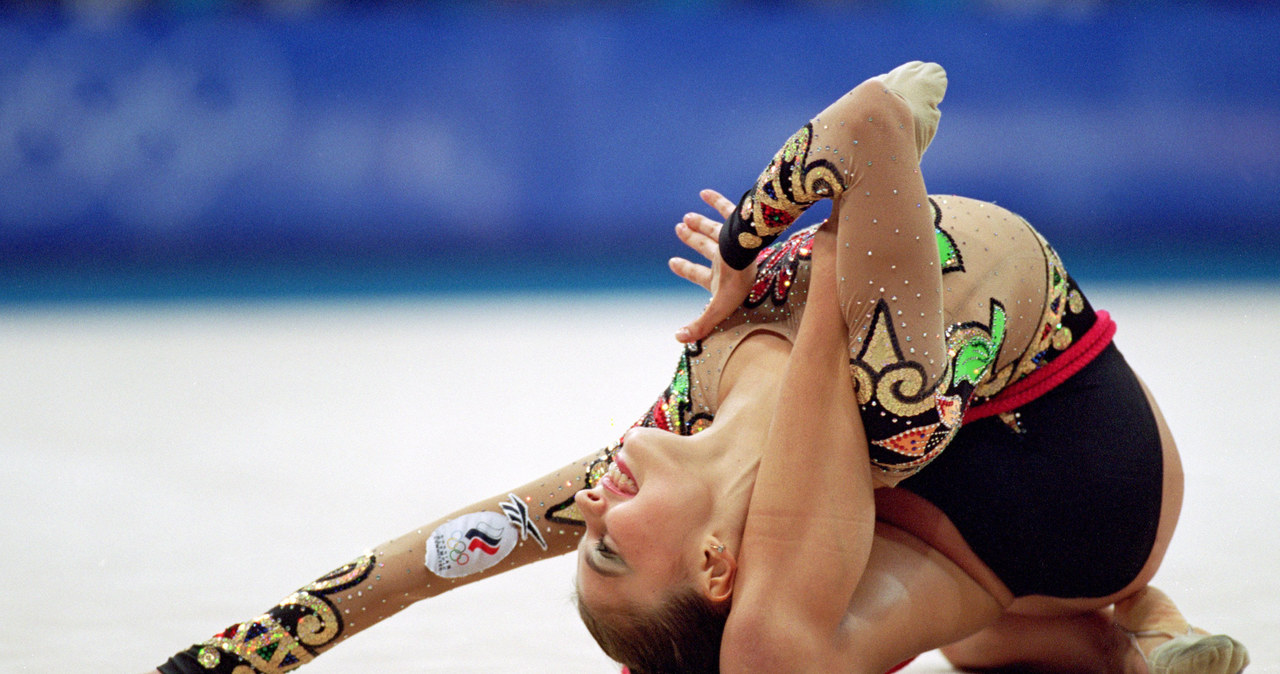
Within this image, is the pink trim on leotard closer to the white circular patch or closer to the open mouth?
the open mouth

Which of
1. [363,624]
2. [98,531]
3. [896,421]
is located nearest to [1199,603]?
[896,421]

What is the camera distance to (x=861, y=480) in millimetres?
1419

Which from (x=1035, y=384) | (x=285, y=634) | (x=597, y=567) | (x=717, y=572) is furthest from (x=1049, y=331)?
(x=285, y=634)

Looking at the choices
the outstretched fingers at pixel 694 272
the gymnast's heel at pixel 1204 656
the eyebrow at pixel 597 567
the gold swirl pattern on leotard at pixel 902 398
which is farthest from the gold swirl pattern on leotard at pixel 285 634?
the gymnast's heel at pixel 1204 656

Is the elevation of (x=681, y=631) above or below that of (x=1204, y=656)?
above

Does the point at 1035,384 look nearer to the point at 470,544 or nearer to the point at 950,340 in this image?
the point at 950,340

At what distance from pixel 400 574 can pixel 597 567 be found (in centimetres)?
38

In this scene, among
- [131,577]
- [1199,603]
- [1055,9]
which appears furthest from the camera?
[1055,9]

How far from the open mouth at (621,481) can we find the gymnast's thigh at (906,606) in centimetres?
31

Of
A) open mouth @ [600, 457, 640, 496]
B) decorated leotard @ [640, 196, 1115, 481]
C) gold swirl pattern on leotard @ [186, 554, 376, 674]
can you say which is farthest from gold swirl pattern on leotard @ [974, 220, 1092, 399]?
gold swirl pattern on leotard @ [186, 554, 376, 674]

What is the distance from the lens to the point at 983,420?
5.64 ft

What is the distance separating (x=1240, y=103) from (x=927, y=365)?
481cm

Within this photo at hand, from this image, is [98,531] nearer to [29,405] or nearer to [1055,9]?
[29,405]

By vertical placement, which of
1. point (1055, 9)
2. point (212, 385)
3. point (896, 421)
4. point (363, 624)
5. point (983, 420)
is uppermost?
point (1055, 9)
